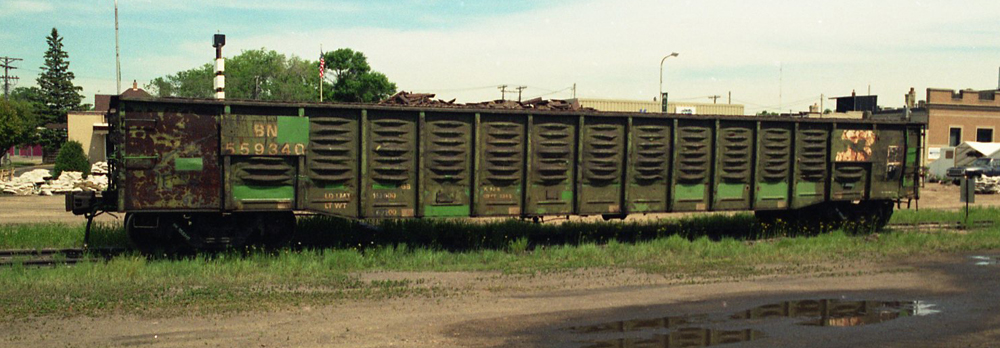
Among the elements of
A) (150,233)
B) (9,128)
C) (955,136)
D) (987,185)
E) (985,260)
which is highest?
(955,136)

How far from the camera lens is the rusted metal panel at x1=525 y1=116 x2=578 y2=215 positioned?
46.1 feet

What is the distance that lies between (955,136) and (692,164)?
4773 centimetres

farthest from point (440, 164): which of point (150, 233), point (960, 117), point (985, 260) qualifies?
point (960, 117)

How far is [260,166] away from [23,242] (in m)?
4.80

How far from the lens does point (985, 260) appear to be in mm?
13531

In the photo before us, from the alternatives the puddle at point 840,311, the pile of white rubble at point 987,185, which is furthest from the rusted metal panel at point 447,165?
the pile of white rubble at point 987,185

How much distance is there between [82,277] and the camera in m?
10.5

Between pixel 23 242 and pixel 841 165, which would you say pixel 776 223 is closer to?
pixel 841 165

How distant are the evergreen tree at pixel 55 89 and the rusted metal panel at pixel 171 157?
2399 inches

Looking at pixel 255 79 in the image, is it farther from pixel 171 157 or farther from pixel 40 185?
pixel 171 157

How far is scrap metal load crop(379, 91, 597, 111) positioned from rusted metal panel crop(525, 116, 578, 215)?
409mm

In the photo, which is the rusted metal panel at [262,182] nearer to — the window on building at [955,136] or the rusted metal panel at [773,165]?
the rusted metal panel at [773,165]

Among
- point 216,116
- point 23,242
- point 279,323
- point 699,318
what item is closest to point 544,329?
point 699,318

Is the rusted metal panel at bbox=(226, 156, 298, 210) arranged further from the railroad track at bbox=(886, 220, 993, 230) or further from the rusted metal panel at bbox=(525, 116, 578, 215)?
the railroad track at bbox=(886, 220, 993, 230)
